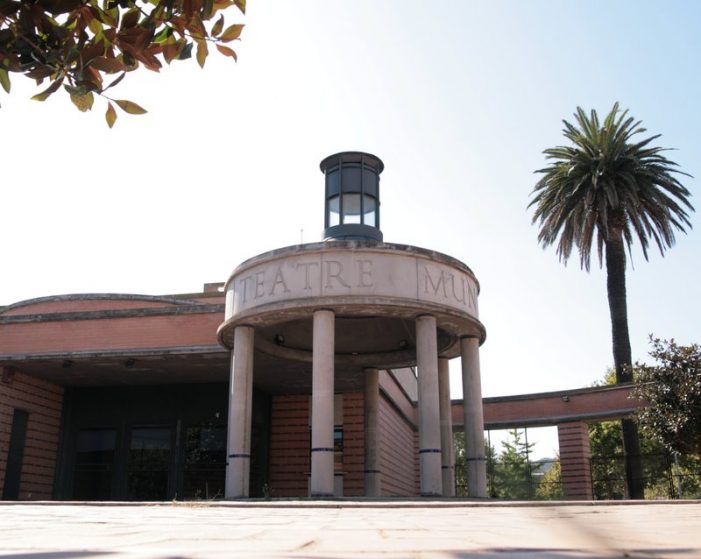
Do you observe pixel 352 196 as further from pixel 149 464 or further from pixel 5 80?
pixel 5 80

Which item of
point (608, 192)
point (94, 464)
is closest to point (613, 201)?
point (608, 192)

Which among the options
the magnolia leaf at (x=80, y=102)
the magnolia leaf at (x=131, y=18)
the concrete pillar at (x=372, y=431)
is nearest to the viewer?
the magnolia leaf at (x=80, y=102)

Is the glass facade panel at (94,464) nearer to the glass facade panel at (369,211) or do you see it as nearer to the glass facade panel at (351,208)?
the glass facade panel at (351,208)

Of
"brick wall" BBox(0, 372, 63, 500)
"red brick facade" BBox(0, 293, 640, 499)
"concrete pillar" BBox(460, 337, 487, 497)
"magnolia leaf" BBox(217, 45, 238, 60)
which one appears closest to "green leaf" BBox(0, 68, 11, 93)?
"magnolia leaf" BBox(217, 45, 238, 60)

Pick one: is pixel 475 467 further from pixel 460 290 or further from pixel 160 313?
pixel 160 313

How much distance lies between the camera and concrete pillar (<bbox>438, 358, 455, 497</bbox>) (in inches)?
811

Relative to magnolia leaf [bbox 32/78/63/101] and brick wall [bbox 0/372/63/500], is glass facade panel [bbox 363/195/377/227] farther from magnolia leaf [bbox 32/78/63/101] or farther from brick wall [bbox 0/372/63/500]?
→ magnolia leaf [bbox 32/78/63/101]

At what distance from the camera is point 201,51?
13.9 ft

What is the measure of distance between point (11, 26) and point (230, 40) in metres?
1.18

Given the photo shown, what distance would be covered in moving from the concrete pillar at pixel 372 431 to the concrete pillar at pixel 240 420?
A: 6.42m

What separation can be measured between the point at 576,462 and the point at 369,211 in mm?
16781

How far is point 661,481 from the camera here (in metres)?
47.9

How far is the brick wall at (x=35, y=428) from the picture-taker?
21.8m

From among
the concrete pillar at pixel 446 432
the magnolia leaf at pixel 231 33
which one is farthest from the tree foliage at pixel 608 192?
the magnolia leaf at pixel 231 33
